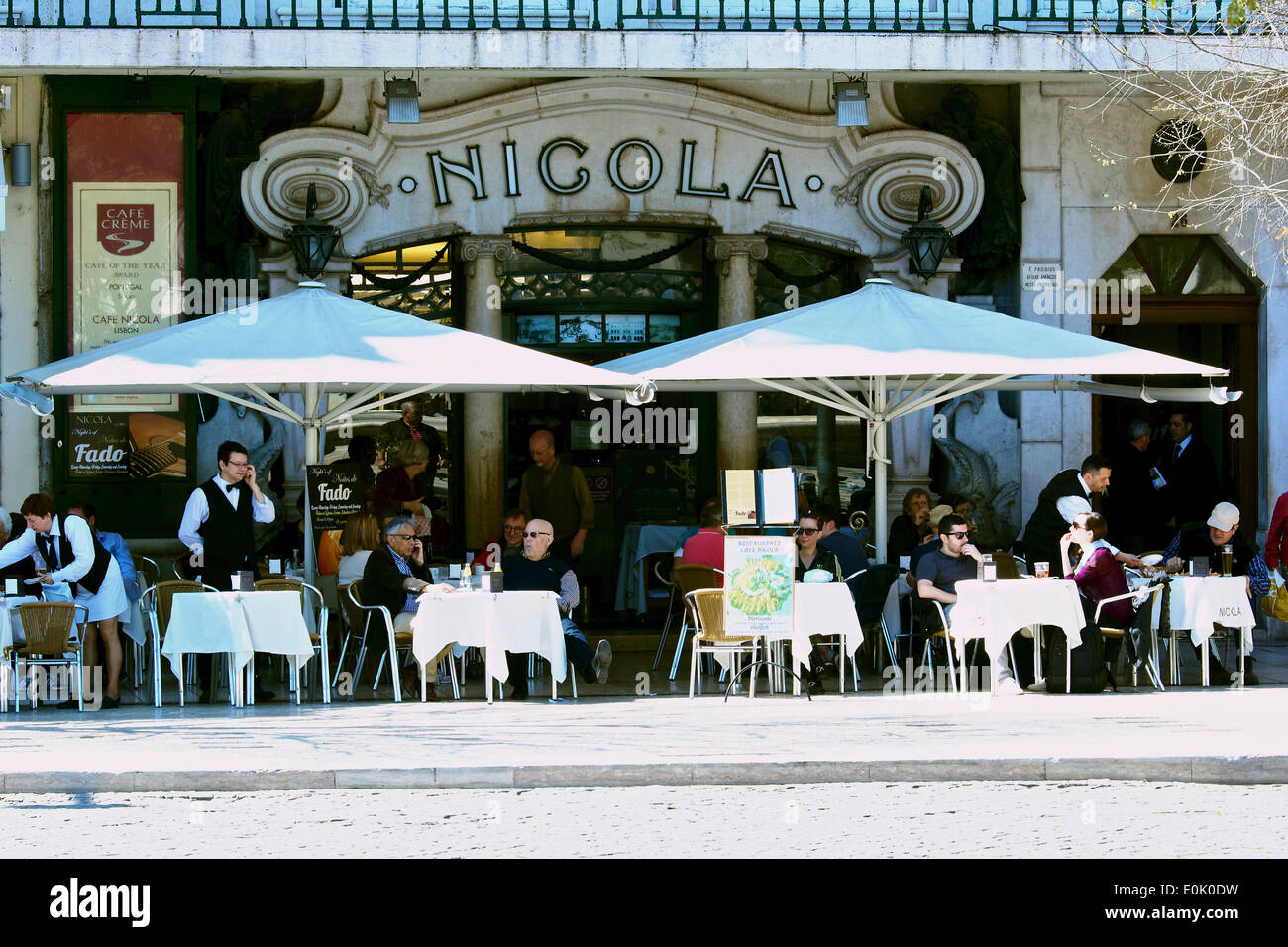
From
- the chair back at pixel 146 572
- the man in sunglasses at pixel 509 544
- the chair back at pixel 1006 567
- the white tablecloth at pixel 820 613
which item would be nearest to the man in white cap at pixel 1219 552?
the chair back at pixel 1006 567

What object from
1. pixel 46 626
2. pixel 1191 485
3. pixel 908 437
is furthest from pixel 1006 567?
pixel 46 626

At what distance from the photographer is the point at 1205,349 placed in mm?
17328

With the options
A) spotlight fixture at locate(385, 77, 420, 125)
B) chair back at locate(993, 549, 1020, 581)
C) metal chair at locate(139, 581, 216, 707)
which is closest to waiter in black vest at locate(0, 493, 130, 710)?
metal chair at locate(139, 581, 216, 707)

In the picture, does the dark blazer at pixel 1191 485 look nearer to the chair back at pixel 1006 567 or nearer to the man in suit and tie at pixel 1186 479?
the man in suit and tie at pixel 1186 479

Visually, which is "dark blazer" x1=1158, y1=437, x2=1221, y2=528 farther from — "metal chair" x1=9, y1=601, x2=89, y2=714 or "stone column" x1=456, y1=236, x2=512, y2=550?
"metal chair" x1=9, y1=601, x2=89, y2=714

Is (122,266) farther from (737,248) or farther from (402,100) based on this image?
(737,248)

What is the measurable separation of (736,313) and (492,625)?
17.4 ft

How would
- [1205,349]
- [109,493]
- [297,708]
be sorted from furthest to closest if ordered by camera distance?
[1205,349]
[109,493]
[297,708]

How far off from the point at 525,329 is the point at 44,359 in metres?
4.17

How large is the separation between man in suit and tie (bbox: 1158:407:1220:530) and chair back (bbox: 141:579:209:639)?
337 inches

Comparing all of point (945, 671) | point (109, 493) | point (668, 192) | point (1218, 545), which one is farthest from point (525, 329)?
point (1218, 545)

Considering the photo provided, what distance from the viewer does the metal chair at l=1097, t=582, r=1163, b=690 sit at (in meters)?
11.9

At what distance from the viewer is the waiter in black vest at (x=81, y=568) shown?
1152cm

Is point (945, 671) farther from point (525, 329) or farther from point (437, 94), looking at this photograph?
point (437, 94)
